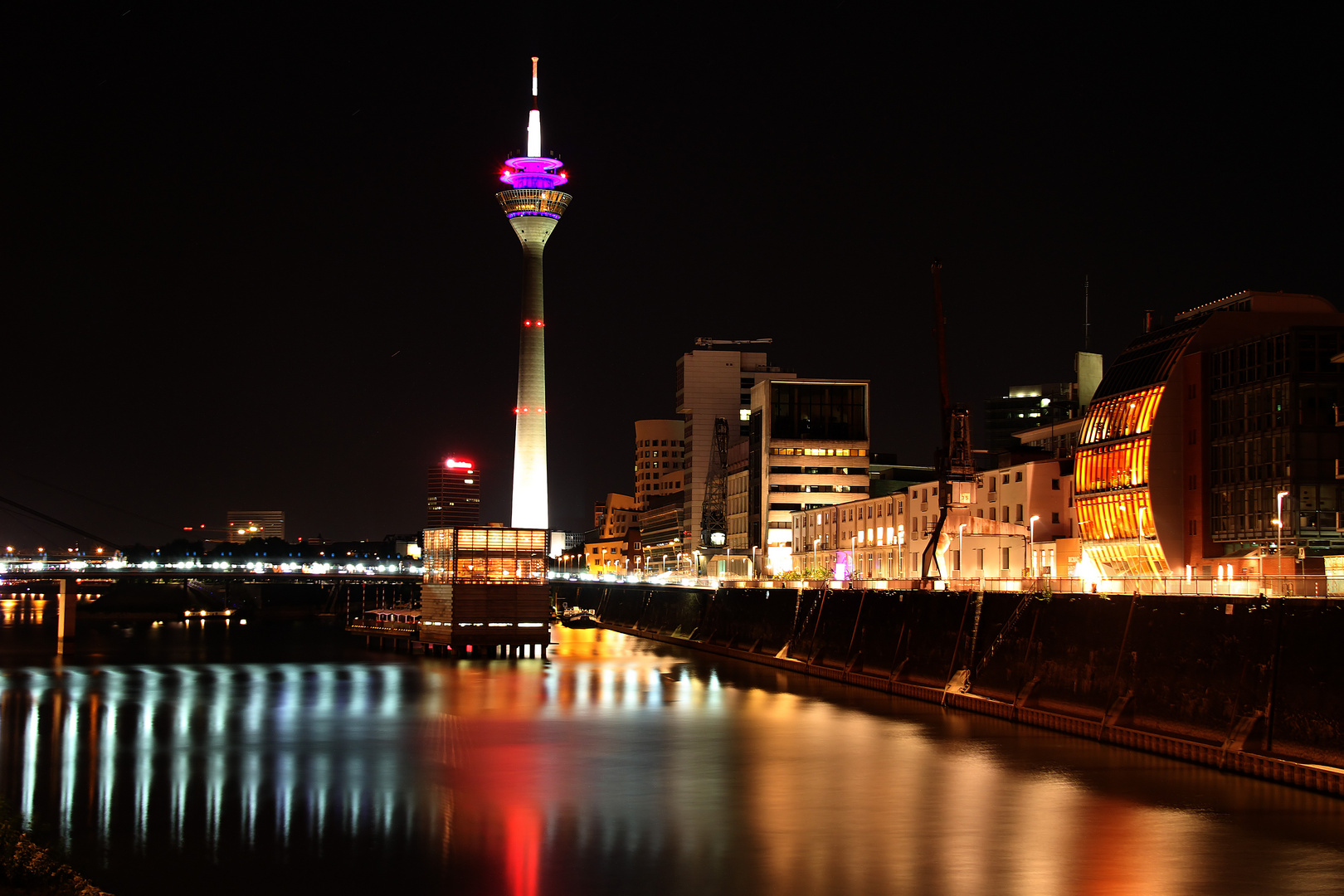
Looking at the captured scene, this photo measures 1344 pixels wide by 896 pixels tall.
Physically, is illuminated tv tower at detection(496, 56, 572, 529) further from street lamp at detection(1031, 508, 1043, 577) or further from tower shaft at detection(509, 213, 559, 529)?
street lamp at detection(1031, 508, 1043, 577)

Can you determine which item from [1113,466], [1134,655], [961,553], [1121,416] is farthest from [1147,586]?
[961,553]

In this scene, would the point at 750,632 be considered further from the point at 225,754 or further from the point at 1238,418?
the point at 225,754

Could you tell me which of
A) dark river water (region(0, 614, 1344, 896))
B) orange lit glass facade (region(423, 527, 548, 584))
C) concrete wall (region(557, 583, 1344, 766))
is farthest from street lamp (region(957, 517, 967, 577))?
orange lit glass facade (region(423, 527, 548, 584))

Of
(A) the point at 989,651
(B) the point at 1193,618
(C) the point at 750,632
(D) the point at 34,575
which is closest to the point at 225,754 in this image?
(A) the point at 989,651

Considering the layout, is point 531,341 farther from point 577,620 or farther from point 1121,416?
point 1121,416

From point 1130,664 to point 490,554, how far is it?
62.0 m

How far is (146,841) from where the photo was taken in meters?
35.3

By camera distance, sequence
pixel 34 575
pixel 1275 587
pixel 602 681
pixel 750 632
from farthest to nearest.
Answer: pixel 34 575
pixel 750 632
pixel 602 681
pixel 1275 587

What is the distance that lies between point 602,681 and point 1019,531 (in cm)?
3572

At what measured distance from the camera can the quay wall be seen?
36938 mm

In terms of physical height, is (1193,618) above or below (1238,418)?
below

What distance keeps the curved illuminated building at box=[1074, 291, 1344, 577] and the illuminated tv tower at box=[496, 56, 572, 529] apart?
94671 millimetres

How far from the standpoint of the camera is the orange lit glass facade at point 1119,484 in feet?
261

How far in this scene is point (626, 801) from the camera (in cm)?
4203
